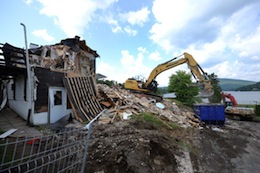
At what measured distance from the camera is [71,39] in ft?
49.7

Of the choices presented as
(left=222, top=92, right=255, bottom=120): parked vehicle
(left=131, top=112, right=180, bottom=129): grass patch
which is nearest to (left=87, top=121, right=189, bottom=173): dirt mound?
(left=131, top=112, right=180, bottom=129): grass patch

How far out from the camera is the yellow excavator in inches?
496

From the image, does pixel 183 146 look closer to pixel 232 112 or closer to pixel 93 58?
pixel 232 112

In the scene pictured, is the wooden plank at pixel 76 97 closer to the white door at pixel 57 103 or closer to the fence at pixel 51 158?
the white door at pixel 57 103

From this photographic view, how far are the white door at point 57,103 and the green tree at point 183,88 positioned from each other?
17.2 metres

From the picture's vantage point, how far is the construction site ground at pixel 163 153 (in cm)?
455

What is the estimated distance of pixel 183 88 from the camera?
23.0 meters

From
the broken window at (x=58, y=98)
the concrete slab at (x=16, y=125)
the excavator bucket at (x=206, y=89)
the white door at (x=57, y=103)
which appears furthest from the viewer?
the excavator bucket at (x=206, y=89)

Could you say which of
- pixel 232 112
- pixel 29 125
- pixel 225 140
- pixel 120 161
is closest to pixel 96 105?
pixel 29 125

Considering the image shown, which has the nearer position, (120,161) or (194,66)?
(120,161)

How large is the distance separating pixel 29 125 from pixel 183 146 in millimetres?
7011

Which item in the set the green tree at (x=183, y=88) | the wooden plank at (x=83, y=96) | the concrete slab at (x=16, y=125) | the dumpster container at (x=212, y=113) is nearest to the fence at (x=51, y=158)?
the concrete slab at (x=16, y=125)

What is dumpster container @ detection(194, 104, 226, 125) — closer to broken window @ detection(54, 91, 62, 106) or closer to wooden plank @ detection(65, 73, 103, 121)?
wooden plank @ detection(65, 73, 103, 121)

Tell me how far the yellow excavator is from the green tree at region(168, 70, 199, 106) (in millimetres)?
6889
